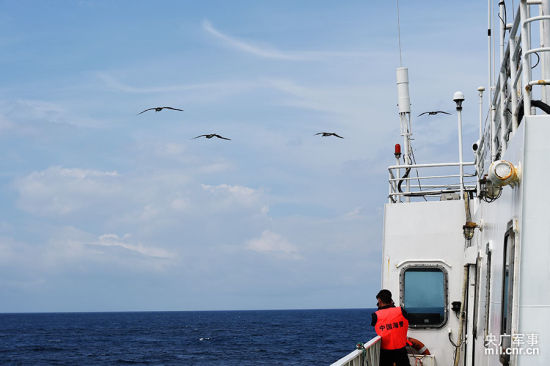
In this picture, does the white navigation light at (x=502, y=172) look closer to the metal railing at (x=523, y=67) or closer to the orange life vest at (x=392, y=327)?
the metal railing at (x=523, y=67)

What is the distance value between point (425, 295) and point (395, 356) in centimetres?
310

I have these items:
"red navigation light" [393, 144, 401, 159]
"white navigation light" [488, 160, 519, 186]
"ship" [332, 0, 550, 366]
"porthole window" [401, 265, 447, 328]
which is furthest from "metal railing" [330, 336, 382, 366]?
"red navigation light" [393, 144, 401, 159]

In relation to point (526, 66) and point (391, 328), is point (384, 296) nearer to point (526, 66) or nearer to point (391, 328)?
point (391, 328)

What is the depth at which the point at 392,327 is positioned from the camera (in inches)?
364

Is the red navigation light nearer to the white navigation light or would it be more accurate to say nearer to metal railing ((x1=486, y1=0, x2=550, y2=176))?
metal railing ((x1=486, y1=0, x2=550, y2=176))

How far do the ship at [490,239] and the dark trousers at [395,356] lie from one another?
181mm

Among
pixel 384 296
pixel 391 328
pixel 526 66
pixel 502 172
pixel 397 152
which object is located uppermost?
pixel 397 152

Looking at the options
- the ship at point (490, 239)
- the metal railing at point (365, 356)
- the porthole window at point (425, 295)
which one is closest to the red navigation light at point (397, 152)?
the ship at point (490, 239)

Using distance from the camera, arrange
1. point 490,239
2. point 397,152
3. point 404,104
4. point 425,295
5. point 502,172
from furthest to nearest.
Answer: point 404,104 → point 397,152 → point 425,295 → point 490,239 → point 502,172

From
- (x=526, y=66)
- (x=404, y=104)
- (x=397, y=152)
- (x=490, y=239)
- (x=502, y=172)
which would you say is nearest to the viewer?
(x=502, y=172)

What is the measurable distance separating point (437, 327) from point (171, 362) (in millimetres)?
54374

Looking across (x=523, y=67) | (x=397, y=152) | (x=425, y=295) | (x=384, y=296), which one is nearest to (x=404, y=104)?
(x=397, y=152)

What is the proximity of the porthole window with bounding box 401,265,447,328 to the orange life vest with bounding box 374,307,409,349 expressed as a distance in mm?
3060

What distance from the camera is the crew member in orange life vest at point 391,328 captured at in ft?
30.1
